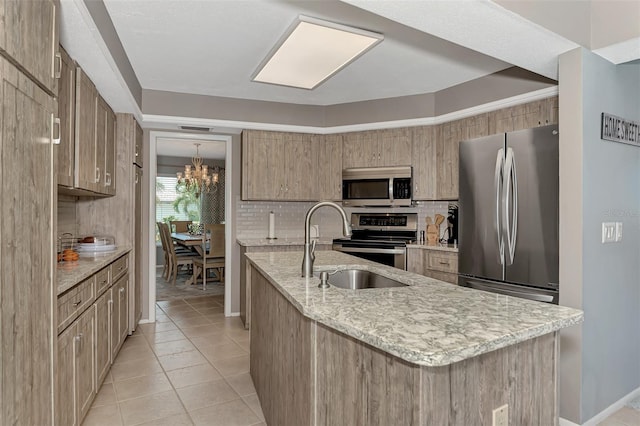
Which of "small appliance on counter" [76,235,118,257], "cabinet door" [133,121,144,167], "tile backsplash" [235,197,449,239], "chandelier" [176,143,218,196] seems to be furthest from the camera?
"chandelier" [176,143,218,196]

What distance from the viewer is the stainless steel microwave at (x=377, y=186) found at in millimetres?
4352

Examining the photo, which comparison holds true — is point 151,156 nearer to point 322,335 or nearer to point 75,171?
point 75,171

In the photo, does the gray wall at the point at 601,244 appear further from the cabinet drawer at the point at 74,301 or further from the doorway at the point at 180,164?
the doorway at the point at 180,164

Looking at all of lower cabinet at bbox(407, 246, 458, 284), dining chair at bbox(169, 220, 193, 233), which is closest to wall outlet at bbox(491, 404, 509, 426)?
lower cabinet at bbox(407, 246, 458, 284)

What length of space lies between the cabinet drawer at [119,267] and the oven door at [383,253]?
212cm

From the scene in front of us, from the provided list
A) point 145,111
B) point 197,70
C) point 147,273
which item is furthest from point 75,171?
point 147,273

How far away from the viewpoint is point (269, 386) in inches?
87.1

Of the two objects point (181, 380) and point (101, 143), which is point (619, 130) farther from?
point (101, 143)

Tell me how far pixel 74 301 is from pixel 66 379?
1.24 feet

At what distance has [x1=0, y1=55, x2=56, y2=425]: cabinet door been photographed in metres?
1.22

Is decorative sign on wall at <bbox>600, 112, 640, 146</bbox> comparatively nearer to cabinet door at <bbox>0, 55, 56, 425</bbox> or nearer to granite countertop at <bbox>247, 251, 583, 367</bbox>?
granite countertop at <bbox>247, 251, 583, 367</bbox>

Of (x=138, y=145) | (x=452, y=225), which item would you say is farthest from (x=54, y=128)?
(x=452, y=225)

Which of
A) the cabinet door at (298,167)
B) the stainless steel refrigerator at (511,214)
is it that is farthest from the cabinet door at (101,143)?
the stainless steel refrigerator at (511,214)

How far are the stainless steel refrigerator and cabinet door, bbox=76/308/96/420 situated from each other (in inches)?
103
